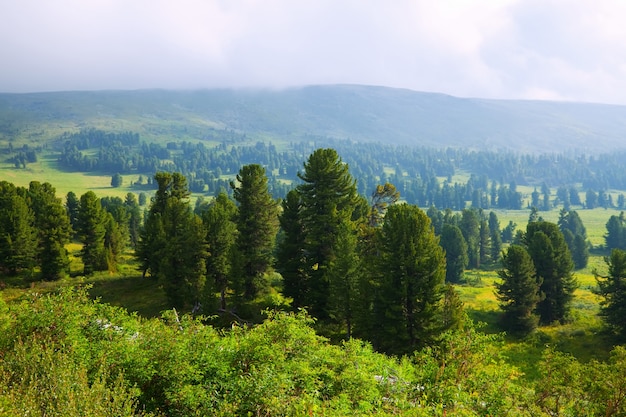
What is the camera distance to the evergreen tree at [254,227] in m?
45.9

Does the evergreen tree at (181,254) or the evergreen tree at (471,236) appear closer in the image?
the evergreen tree at (181,254)

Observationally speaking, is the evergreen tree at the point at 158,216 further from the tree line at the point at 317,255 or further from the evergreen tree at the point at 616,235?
the evergreen tree at the point at 616,235

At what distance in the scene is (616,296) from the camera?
48.4m

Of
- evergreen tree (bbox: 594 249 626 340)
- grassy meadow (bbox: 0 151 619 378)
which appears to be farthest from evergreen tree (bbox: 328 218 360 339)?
evergreen tree (bbox: 594 249 626 340)

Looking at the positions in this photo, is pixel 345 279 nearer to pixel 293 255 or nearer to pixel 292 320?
pixel 293 255

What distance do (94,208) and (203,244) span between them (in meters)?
32.1

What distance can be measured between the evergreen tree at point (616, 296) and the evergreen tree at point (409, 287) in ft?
84.8

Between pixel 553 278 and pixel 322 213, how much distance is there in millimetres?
35824

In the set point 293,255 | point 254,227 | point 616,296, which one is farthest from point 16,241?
point 616,296

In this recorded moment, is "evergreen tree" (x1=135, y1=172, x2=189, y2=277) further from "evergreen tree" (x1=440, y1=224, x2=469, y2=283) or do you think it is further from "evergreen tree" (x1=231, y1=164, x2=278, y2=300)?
"evergreen tree" (x1=440, y1=224, x2=469, y2=283)

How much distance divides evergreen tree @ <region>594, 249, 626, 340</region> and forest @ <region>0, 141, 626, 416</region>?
165 mm

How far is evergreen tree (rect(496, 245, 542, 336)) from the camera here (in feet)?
174

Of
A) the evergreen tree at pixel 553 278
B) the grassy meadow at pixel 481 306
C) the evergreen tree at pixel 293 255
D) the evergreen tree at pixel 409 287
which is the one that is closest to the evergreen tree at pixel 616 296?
the grassy meadow at pixel 481 306

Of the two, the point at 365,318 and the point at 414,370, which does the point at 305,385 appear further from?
the point at 365,318
